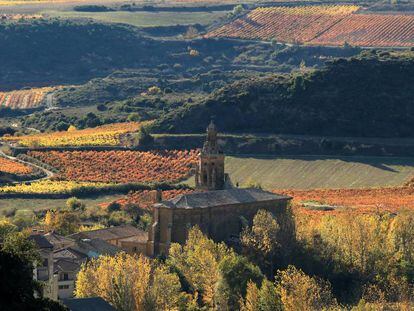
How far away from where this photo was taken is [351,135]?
174 m

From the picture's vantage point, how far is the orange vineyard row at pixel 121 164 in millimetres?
156875

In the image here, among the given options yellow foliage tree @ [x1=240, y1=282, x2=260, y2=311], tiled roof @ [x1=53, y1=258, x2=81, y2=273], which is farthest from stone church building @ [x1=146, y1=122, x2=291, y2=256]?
yellow foliage tree @ [x1=240, y1=282, x2=260, y2=311]

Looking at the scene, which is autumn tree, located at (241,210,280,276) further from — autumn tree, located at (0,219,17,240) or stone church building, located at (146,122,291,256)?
autumn tree, located at (0,219,17,240)

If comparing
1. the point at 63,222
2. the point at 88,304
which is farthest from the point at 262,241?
the point at 88,304

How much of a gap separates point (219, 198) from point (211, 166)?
797 cm

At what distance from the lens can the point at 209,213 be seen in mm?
113562

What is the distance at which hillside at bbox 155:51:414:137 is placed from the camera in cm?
17550

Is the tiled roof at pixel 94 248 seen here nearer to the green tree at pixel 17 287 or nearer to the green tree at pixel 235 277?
the green tree at pixel 235 277

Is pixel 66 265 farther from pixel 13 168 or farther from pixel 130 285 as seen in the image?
pixel 13 168

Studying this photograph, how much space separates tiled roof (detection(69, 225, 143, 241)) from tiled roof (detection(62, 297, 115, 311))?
95.2 ft

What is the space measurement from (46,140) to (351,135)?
31.1 metres

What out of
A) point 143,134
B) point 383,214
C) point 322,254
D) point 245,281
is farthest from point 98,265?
point 143,134

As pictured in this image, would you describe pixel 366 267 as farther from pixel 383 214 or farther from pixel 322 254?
pixel 383 214

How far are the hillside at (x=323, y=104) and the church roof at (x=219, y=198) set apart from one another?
2232 inches
